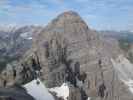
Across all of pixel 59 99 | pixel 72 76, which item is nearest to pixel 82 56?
pixel 72 76

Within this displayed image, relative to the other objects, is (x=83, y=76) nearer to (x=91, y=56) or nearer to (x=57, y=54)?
(x=57, y=54)

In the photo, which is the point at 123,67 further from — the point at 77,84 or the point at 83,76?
the point at 77,84

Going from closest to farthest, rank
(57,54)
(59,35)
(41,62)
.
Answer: (41,62)
(57,54)
(59,35)

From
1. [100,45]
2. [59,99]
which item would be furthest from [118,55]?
[59,99]

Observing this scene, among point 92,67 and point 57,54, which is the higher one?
point 57,54

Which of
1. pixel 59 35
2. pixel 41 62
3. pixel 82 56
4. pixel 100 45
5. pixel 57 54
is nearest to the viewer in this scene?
pixel 41 62

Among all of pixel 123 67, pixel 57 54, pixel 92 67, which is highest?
pixel 57 54

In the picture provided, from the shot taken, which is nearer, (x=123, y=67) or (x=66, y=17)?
(x=66, y=17)

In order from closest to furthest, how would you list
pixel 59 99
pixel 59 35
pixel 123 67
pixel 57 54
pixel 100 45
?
pixel 59 99
pixel 57 54
pixel 59 35
pixel 100 45
pixel 123 67

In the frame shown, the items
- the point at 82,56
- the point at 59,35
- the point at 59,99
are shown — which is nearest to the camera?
the point at 59,99
